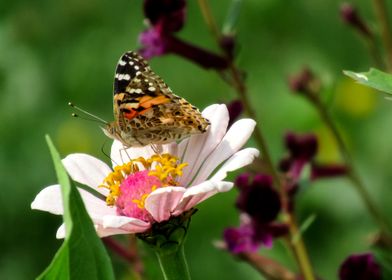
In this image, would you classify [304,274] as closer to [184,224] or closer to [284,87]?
[184,224]

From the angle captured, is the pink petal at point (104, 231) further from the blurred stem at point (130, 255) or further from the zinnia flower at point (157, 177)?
the blurred stem at point (130, 255)

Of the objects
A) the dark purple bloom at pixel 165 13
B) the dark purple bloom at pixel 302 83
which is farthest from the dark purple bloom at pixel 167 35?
the dark purple bloom at pixel 302 83

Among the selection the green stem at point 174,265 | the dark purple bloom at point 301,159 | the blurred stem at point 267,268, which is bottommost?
the blurred stem at point 267,268

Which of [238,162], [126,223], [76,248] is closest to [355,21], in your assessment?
[238,162]

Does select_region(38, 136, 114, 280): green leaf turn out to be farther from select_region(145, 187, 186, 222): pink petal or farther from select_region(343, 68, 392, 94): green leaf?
select_region(343, 68, 392, 94): green leaf

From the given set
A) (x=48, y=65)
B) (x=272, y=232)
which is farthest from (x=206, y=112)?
(x=48, y=65)

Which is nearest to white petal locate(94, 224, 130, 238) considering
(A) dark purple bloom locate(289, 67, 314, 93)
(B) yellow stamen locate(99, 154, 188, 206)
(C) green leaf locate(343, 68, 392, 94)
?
(B) yellow stamen locate(99, 154, 188, 206)
